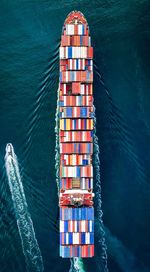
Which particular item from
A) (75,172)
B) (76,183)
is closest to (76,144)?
(75,172)

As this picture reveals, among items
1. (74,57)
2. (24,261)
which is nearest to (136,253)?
(24,261)

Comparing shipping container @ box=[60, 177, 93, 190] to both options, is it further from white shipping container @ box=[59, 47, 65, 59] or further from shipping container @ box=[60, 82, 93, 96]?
white shipping container @ box=[59, 47, 65, 59]

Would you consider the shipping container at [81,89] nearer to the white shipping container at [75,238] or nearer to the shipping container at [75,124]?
the shipping container at [75,124]

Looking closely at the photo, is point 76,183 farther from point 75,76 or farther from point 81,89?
point 75,76

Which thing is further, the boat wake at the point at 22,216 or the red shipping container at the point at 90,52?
the boat wake at the point at 22,216

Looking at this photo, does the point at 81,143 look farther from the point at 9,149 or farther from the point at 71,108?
the point at 9,149

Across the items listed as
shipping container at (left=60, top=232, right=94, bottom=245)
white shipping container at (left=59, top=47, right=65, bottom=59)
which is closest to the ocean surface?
white shipping container at (left=59, top=47, right=65, bottom=59)

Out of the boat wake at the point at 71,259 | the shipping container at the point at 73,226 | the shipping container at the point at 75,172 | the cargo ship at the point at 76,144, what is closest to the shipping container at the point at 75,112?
the cargo ship at the point at 76,144
